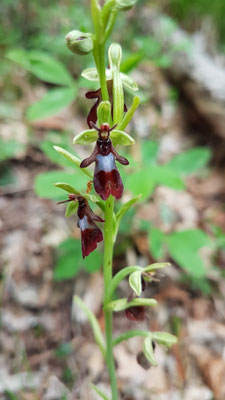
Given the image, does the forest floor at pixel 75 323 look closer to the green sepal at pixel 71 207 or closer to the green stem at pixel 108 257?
the green stem at pixel 108 257

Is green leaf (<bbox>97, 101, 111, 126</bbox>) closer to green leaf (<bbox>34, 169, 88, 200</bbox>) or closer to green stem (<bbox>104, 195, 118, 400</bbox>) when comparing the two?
green stem (<bbox>104, 195, 118, 400</bbox>)

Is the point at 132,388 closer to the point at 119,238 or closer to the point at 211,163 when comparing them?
the point at 119,238

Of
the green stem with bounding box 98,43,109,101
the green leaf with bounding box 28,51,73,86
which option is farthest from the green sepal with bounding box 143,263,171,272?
the green leaf with bounding box 28,51,73,86

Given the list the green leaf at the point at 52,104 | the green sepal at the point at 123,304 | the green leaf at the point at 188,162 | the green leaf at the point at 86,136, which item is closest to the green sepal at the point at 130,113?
the green leaf at the point at 86,136

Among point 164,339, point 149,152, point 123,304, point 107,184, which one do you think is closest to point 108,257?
point 123,304

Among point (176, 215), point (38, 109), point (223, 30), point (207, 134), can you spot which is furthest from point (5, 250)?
point (223, 30)

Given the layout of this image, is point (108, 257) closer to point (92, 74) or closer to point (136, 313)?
point (136, 313)
